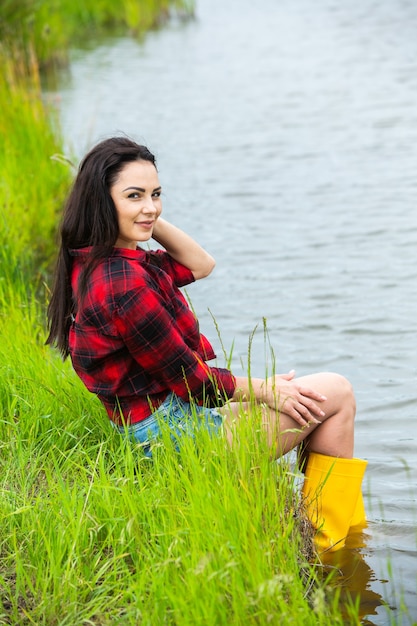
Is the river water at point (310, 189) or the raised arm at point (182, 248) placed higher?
the raised arm at point (182, 248)

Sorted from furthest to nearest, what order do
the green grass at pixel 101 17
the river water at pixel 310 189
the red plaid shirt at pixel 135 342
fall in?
the green grass at pixel 101 17 < the river water at pixel 310 189 < the red plaid shirt at pixel 135 342

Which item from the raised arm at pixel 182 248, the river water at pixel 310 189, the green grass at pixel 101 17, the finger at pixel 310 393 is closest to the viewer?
the finger at pixel 310 393

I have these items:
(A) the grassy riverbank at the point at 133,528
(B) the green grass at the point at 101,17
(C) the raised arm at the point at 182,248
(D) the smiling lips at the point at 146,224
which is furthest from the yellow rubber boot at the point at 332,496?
(B) the green grass at the point at 101,17

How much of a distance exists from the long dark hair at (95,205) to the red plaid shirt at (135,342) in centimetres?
4

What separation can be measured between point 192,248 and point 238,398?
58cm

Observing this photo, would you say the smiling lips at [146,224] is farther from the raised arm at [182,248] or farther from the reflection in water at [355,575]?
the reflection in water at [355,575]

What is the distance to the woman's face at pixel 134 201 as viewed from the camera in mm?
3119

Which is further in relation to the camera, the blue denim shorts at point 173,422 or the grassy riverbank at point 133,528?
the blue denim shorts at point 173,422

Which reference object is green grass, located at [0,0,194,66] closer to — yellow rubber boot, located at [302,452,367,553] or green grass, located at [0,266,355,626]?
yellow rubber boot, located at [302,452,367,553]

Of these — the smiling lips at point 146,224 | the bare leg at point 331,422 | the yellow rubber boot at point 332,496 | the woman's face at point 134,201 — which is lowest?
the yellow rubber boot at point 332,496

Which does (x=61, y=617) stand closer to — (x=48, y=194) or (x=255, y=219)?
(x=48, y=194)

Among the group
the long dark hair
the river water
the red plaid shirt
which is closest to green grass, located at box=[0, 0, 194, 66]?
the river water

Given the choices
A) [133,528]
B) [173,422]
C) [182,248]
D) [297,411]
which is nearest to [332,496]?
[297,411]

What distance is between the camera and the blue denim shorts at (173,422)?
305 centimetres
